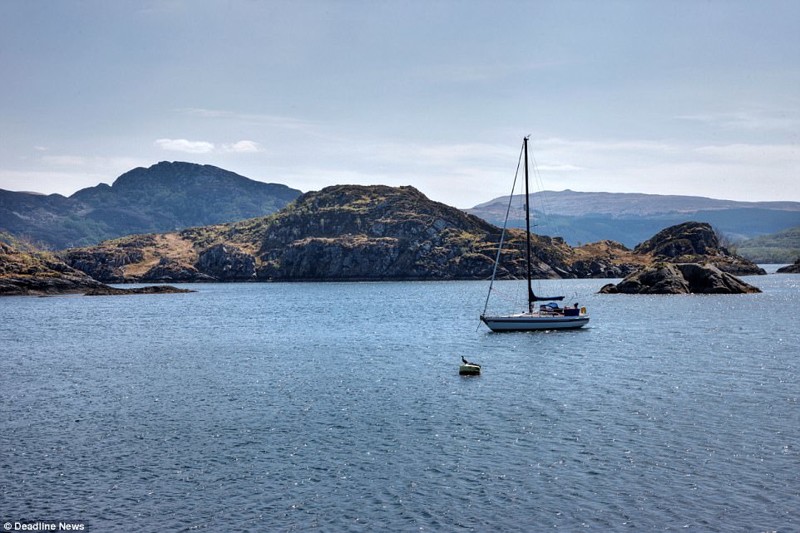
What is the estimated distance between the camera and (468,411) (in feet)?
167

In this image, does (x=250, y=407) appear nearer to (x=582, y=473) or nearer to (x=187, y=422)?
(x=187, y=422)

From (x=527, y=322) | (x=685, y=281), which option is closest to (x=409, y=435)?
(x=527, y=322)

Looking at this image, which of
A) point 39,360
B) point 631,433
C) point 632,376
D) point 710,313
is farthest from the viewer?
point 710,313

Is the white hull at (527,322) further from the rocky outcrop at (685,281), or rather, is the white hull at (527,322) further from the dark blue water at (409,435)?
the rocky outcrop at (685,281)

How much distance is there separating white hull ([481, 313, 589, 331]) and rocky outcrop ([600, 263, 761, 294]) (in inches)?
3405

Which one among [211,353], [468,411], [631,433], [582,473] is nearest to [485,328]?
[211,353]

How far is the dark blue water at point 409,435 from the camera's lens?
103 feet

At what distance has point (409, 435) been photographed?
146 feet

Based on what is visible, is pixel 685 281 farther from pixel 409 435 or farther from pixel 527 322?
pixel 409 435

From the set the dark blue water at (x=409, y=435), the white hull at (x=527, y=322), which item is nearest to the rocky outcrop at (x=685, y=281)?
the dark blue water at (x=409, y=435)

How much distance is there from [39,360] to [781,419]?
266 ft

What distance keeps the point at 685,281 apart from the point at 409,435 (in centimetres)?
15688

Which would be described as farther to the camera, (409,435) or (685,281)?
(685,281)

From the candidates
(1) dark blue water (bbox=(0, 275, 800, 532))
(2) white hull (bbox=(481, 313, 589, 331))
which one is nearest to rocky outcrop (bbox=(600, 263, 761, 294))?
(1) dark blue water (bbox=(0, 275, 800, 532))
